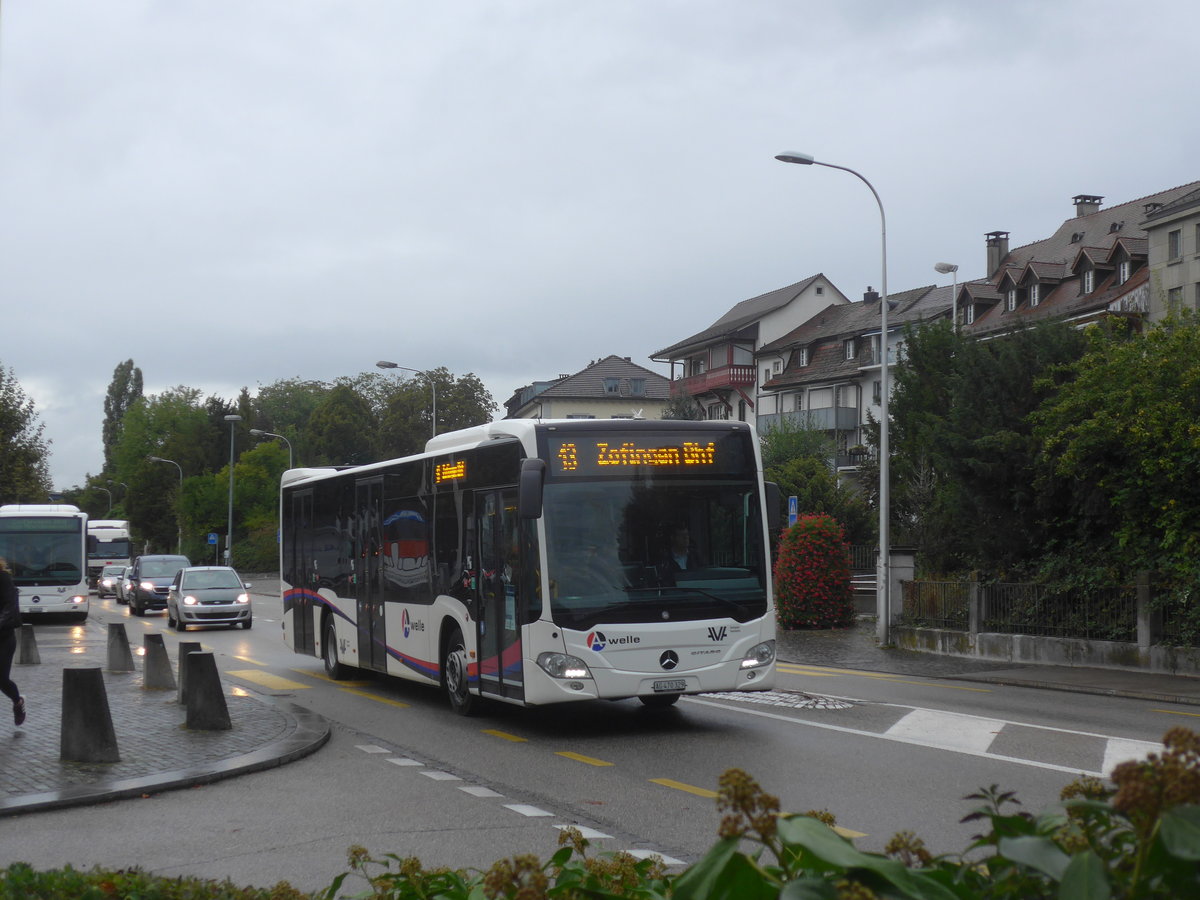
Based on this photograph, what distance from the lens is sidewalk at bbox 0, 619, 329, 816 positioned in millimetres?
9953

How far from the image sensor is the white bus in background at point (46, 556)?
36.9 meters

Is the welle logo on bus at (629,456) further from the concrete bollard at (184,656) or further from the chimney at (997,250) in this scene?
the chimney at (997,250)

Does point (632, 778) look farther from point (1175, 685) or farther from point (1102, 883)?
point (1175, 685)

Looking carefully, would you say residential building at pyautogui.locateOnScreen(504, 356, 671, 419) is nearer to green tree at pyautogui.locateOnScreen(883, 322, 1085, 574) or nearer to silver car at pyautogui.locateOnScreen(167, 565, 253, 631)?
silver car at pyautogui.locateOnScreen(167, 565, 253, 631)

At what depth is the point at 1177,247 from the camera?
47.9 meters

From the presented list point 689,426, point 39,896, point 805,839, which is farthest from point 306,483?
point 805,839

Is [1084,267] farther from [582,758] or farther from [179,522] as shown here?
[179,522]

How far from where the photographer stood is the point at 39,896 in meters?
5.21

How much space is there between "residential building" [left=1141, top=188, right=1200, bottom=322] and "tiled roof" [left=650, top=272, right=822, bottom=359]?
29528 mm

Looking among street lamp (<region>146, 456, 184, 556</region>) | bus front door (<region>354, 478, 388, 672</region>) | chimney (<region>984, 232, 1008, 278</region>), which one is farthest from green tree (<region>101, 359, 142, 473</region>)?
bus front door (<region>354, 478, 388, 672</region>)

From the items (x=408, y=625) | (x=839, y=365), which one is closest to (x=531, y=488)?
(x=408, y=625)

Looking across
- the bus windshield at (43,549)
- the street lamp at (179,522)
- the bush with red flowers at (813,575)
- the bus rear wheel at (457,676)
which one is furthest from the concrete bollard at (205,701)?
the street lamp at (179,522)

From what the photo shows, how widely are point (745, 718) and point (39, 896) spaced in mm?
9749

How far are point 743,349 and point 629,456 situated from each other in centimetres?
6469
